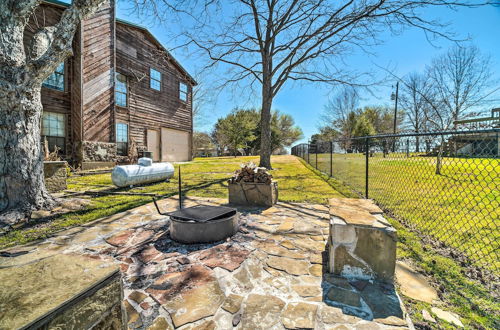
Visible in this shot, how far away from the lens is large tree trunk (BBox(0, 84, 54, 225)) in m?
3.57

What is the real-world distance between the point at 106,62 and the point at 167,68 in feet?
16.2

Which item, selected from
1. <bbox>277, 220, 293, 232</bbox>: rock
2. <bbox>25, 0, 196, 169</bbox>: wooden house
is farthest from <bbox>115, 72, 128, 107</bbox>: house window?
<bbox>277, 220, 293, 232</bbox>: rock

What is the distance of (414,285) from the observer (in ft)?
6.64

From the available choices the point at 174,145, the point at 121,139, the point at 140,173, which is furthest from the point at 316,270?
the point at 174,145

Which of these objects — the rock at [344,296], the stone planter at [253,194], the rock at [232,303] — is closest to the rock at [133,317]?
the rock at [232,303]

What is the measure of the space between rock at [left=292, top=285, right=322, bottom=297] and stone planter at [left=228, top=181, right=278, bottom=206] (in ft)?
8.45

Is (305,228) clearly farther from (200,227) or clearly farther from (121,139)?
(121,139)

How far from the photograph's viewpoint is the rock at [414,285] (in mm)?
1866

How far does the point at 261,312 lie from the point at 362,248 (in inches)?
43.2

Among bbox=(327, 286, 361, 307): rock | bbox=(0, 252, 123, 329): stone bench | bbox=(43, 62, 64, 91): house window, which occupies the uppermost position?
bbox=(43, 62, 64, 91): house window

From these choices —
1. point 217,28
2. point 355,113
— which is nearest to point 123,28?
point 217,28

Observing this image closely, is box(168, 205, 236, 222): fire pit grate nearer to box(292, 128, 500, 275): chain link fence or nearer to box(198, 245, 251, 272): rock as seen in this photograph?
box(198, 245, 251, 272): rock

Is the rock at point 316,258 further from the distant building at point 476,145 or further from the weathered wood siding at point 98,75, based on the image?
the weathered wood siding at point 98,75

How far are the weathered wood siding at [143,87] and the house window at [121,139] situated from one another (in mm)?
280
